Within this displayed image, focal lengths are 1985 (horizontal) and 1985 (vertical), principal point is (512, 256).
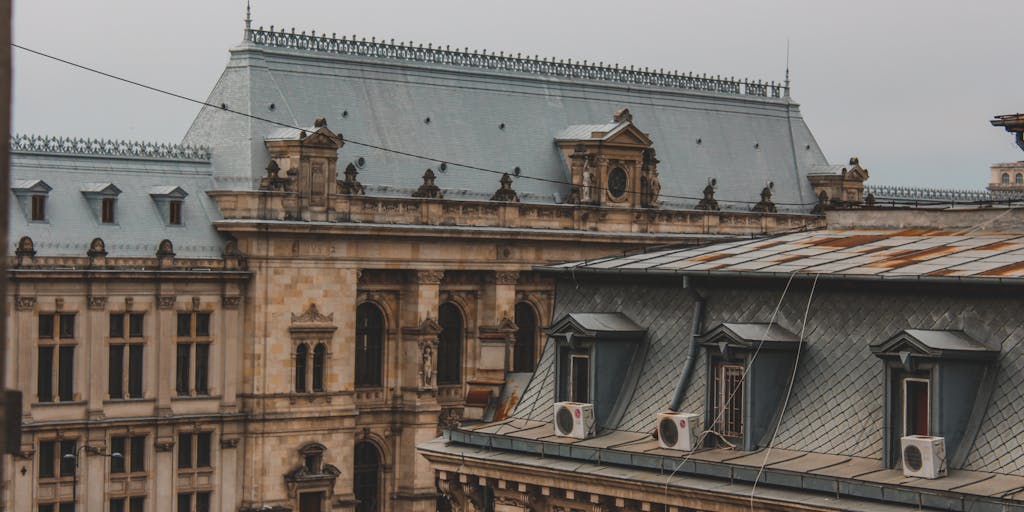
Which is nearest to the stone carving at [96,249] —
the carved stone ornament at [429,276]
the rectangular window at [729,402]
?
the carved stone ornament at [429,276]

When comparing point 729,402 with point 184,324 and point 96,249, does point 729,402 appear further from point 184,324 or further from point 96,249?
point 184,324

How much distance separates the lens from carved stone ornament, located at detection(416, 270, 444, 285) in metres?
88.2

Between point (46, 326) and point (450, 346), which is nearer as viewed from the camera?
point (46, 326)

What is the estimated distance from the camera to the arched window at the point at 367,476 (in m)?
87.6

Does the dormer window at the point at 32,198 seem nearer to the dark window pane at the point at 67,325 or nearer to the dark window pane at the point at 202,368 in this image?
the dark window pane at the point at 67,325

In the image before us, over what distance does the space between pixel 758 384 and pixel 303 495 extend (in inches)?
2083

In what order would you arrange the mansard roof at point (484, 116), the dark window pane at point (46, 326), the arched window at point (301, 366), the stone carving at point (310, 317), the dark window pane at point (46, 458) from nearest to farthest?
the dark window pane at point (46, 458) → the dark window pane at point (46, 326) → the stone carving at point (310, 317) → the arched window at point (301, 366) → the mansard roof at point (484, 116)

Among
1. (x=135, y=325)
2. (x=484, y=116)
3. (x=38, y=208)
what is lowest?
(x=135, y=325)

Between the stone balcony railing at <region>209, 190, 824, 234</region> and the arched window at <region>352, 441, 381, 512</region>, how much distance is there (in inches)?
403

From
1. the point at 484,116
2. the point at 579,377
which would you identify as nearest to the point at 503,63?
the point at 484,116

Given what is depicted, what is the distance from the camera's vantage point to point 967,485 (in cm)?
2870

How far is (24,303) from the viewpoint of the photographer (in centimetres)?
7531

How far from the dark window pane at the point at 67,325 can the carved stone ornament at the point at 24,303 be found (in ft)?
5.29

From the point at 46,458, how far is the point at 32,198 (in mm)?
10117
